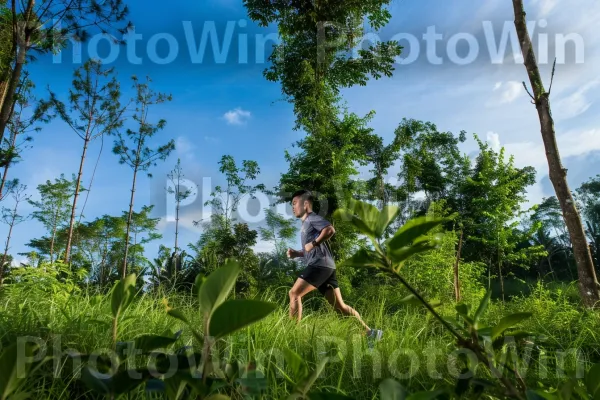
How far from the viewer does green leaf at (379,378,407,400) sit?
1.06ft

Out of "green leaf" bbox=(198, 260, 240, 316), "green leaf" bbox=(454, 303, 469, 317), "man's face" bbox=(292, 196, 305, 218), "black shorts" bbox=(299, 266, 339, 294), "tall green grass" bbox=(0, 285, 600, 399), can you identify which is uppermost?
"man's face" bbox=(292, 196, 305, 218)

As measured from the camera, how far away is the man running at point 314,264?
4207mm

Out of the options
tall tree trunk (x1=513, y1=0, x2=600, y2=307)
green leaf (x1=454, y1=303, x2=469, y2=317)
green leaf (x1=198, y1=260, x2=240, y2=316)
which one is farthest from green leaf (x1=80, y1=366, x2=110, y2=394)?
tall tree trunk (x1=513, y1=0, x2=600, y2=307)

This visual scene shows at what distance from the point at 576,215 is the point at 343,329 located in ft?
9.97

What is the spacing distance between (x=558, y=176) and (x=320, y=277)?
9.70 ft

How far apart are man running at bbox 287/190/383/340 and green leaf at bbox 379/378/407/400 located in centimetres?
368

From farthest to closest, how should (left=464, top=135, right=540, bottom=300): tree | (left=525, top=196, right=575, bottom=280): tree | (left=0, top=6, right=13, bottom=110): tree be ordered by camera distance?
(left=525, top=196, right=575, bottom=280): tree
(left=464, top=135, right=540, bottom=300): tree
(left=0, top=6, right=13, bottom=110): tree

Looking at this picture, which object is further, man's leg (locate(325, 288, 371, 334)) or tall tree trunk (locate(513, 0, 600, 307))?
tall tree trunk (locate(513, 0, 600, 307))

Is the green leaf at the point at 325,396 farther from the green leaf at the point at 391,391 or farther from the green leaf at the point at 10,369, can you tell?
the green leaf at the point at 10,369

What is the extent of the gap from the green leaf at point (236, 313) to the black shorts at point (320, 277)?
160 inches

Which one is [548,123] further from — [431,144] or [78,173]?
[431,144]

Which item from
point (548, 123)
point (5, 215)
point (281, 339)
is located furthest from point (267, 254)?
point (5, 215)

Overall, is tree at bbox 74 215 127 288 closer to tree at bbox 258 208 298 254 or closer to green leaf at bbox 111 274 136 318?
tree at bbox 258 208 298 254

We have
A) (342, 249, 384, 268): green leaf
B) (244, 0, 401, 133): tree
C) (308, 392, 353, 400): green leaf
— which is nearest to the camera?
(308, 392, 353, 400): green leaf
